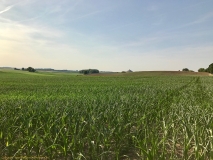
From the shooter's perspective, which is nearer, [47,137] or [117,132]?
[47,137]

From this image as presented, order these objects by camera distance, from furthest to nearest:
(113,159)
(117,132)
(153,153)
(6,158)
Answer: (117,132)
(113,159)
(6,158)
(153,153)

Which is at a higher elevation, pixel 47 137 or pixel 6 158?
pixel 47 137

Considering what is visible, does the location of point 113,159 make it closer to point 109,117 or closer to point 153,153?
point 153,153

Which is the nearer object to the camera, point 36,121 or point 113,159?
point 113,159

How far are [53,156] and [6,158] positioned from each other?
3.03ft

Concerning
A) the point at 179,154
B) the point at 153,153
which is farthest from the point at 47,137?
the point at 179,154

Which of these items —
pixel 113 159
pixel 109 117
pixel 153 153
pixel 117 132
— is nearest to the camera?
pixel 153 153

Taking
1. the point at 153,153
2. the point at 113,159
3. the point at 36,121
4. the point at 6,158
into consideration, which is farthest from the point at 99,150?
the point at 36,121

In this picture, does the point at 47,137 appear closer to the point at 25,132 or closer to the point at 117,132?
the point at 25,132

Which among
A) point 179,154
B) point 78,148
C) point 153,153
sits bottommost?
point 179,154

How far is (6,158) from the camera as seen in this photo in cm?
371

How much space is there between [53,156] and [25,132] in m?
1.15

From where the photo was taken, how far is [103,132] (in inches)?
166

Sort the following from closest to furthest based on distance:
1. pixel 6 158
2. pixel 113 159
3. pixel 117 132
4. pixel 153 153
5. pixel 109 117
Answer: pixel 153 153
pixel 6 158
pixel 113 159
pixel 117 132
pixel 109 117
